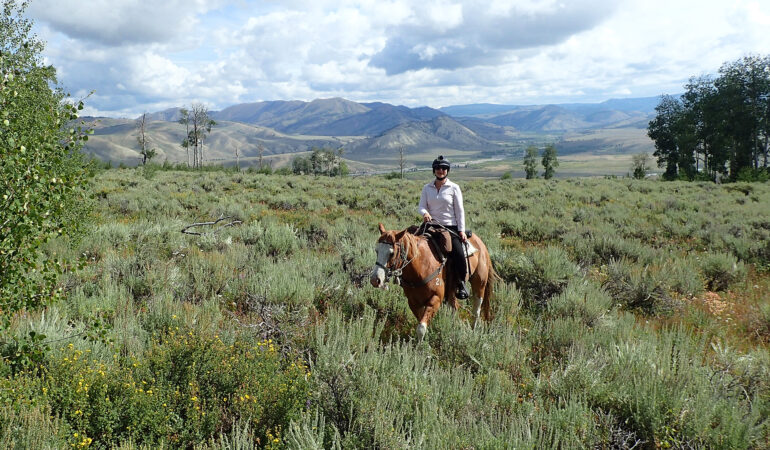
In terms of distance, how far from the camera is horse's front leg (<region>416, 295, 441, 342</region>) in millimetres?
5285

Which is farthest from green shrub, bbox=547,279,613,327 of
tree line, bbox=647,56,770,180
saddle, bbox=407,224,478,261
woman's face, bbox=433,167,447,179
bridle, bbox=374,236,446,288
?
tree line, bbox=647,56,770,180

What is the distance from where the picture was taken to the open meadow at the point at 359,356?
307 centimetres

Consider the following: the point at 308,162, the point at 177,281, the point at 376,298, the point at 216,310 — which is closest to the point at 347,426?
the point at 216,310

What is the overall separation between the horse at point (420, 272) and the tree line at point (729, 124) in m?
45.8

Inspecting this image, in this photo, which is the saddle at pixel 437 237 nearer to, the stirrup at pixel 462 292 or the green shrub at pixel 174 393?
the stirrup at pixel 462 292

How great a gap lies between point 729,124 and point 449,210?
5694 centimetres

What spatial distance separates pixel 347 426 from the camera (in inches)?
129

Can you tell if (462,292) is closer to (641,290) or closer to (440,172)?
(440,172)

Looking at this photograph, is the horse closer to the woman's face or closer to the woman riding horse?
the woman riding horse

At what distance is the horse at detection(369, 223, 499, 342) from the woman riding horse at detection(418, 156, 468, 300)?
0.20m

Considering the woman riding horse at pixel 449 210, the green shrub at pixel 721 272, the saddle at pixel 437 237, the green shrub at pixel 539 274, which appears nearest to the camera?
the saddle at pixel 437 237

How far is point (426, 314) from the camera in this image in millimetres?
5496

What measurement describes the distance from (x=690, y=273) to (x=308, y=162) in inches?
5106

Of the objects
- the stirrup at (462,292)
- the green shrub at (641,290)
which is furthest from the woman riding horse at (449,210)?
the green shrub at (641,290)
